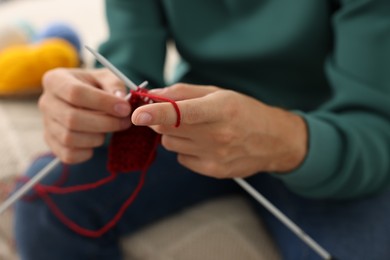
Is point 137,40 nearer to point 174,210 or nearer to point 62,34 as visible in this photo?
point 174,210

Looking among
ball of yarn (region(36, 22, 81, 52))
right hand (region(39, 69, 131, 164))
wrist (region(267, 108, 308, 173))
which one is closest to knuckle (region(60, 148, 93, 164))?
right hand (region(39, 69, 131, 164))

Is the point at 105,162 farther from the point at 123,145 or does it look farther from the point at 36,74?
the point at 36,74

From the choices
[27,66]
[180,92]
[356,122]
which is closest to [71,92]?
[180,92]

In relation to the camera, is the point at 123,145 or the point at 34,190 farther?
the point at 34,190

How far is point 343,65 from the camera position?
64 centimetres

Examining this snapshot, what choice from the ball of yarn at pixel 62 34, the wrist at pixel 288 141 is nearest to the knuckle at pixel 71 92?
the wrist at pixel 288 141

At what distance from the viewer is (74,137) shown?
0.57 m

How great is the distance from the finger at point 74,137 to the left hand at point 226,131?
124mm

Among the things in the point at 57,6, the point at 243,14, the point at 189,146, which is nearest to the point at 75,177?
the point at 189,146

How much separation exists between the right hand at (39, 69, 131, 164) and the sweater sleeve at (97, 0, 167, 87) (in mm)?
110

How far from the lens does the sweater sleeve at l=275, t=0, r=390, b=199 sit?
1.93 feet

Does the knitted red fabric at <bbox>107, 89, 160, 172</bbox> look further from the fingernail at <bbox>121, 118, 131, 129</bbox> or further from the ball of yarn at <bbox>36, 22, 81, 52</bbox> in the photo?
the ball of yarn at <bbox>36, 22, 81, 52</bbox>

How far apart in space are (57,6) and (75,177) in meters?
1.16

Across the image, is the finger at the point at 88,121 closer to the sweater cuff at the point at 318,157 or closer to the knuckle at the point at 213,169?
the knuckle at the point at 213,169
